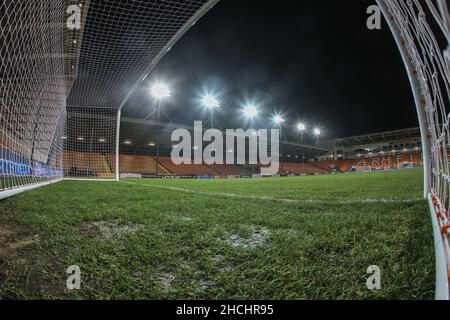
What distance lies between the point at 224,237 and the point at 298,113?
36.4 meters

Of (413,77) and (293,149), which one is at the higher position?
(293,149)

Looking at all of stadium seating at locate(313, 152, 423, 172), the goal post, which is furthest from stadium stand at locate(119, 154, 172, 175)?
stadium seating at locate(313, 152, 423, 172)

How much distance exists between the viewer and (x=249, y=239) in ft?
5.90

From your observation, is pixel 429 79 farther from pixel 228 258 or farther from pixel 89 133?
pixel 89 133

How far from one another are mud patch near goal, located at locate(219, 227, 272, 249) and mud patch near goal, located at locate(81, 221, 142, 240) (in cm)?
84

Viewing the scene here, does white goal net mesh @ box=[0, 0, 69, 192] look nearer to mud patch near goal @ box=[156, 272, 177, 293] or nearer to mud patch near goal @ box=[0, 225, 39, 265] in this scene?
mud patch near goal @ box=[0, 225, 39, 265]

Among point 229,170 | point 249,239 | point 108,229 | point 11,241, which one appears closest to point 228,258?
point 249,239

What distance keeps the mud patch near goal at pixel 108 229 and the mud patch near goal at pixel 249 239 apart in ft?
2.76

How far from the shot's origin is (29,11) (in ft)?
13.7

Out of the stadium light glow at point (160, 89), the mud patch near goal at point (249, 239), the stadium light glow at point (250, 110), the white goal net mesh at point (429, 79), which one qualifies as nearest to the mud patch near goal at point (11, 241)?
the mud patch near goal at point (249, 239)

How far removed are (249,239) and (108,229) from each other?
1268 millimetres

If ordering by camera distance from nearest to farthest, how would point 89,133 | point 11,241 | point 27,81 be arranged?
point 11,241 < point 27,81 < point 89,133
